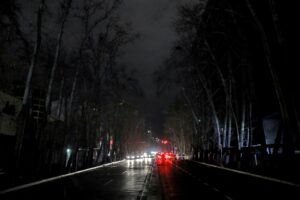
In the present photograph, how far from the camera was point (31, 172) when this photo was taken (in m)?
24.4

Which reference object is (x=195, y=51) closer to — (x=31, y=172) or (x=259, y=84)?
(x=259, y=84)

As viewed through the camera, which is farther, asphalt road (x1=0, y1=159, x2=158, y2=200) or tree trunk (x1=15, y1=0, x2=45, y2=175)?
tree trunk (x1=15, y1=0, x2=45, y2=175)

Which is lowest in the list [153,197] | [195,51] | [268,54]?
[153,197]

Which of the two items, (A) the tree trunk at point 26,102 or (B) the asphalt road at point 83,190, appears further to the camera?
(A) the tree trunk at point 26,102

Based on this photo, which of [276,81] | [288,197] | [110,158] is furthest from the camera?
[110,158]

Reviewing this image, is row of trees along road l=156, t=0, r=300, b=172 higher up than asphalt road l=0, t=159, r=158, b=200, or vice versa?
row of trees along road l=156, t=0, r=300, b=172

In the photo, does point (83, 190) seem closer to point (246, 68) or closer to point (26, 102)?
Answer: point (26, 102)

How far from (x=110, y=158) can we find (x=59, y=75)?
2936 cm

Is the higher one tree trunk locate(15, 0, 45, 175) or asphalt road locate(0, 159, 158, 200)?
tree trunk locate(15, 0, 45, 175)

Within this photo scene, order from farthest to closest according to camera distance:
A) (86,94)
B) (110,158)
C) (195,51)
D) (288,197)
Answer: (110,158) < (86,94) < (195,51) < (288,197)

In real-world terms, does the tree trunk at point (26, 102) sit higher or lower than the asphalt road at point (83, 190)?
higher

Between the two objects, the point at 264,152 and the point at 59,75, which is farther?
the point at 59,75

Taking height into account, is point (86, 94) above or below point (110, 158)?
above

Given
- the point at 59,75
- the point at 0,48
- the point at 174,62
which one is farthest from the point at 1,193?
the point at 59,75
